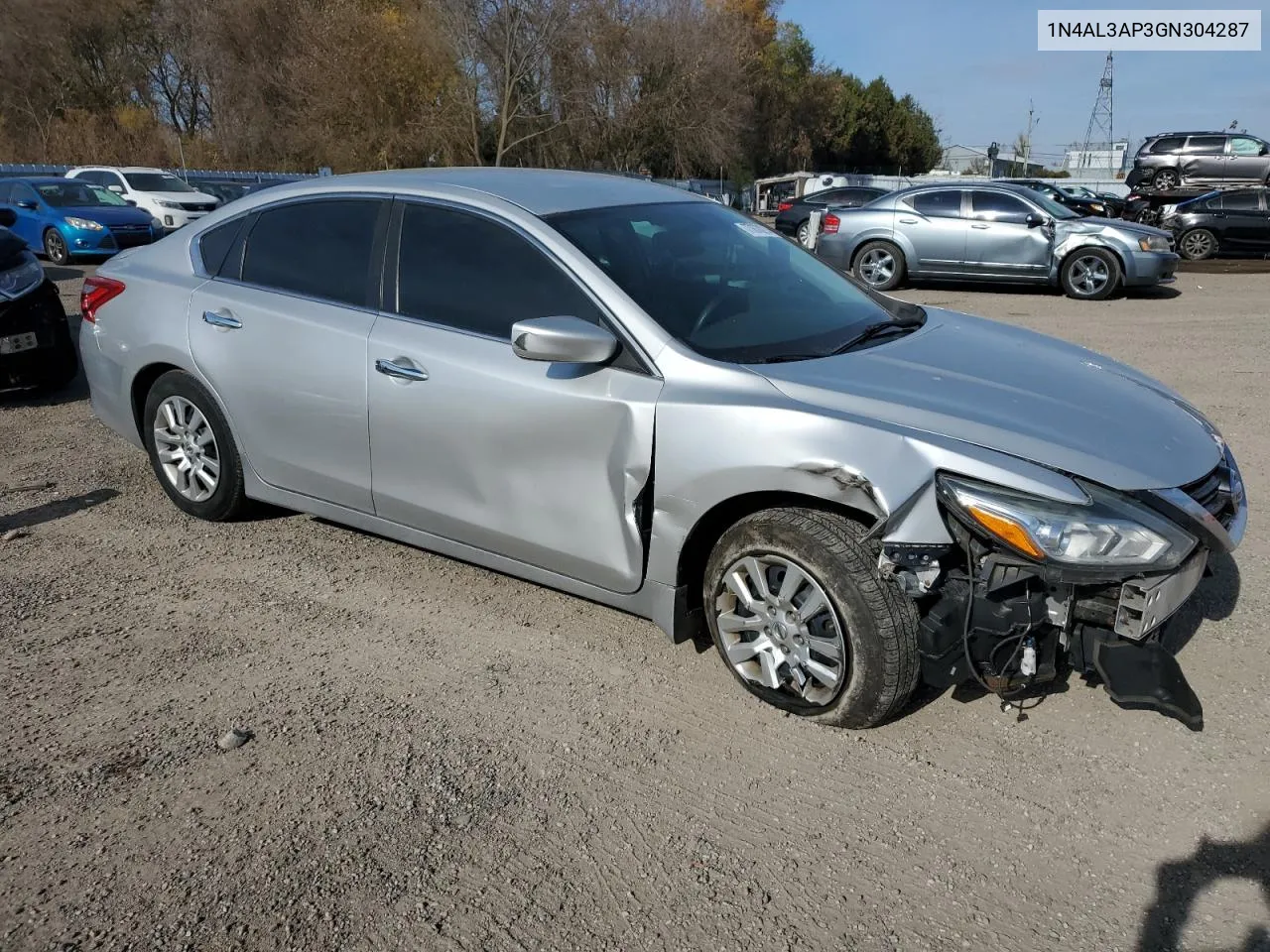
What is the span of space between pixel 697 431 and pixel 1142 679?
4.94ft

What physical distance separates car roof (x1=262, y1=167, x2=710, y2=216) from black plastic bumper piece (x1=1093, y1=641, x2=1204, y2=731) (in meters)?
2.43

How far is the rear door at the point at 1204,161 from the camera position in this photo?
26.3m

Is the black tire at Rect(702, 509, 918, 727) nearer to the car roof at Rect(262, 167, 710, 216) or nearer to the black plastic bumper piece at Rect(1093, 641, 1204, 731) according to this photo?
the black plastic bumper piece at Rect(1093, 641, 1204, 731)

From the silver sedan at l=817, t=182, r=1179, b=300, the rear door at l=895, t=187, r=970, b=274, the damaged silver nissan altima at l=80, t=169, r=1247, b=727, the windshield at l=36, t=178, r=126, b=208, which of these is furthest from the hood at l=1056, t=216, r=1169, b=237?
the windshield at l=36, t=178, r=126, b=208

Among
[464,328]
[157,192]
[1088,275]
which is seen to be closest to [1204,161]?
[1088,275]

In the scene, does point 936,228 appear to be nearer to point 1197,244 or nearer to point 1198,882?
point 1197,244

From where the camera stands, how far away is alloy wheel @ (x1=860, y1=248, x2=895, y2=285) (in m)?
14.5

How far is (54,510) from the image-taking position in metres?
5.32

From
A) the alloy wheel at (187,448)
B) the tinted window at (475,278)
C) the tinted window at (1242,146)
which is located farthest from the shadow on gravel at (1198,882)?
the tinted window at (1242,146)

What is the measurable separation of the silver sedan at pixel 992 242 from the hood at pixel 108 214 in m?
11.9

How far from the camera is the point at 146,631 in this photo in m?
3.97

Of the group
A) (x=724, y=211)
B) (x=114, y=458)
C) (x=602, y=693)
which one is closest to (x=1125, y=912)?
(x=602, y=693)

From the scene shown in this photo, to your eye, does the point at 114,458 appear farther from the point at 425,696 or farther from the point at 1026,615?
the point at 1026,615

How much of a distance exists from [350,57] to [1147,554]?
42193 millimetres
